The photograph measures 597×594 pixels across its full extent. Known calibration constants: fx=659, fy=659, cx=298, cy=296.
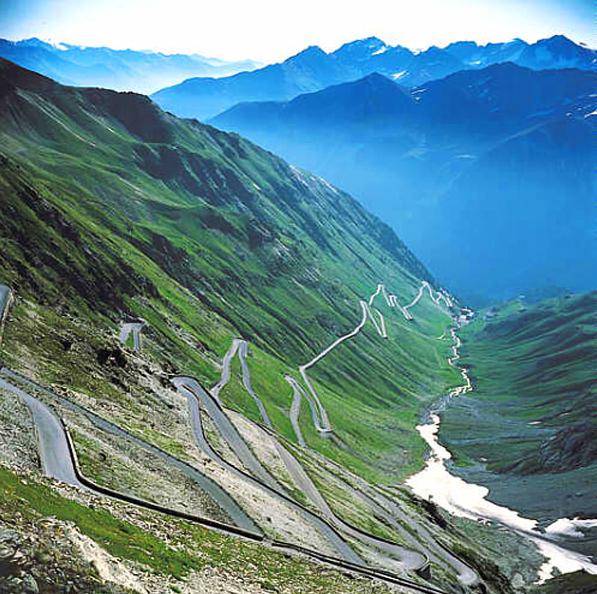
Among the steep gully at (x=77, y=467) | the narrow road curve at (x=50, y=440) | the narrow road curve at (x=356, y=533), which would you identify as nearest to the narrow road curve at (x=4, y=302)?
the steep gully at (x=77, y=467)

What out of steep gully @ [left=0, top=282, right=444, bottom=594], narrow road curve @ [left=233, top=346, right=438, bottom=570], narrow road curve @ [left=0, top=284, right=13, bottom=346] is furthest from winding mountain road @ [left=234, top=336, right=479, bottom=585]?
narrow road curve @ [left=0, top=284, right=13, bottom=346]

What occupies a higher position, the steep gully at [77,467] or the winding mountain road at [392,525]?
the winding mountain road at [392,525]

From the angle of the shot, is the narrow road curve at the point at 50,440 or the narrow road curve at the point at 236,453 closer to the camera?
the narrow road curve at the point at 50,440

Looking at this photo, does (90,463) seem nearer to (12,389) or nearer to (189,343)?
(12,389)

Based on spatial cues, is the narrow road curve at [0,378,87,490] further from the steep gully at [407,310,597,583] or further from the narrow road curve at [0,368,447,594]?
the steep gully at [407,310,597,583]

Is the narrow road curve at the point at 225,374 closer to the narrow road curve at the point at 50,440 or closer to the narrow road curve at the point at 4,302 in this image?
the narrow road curve at the point at 4,302

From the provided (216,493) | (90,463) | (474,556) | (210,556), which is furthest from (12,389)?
(474,556)

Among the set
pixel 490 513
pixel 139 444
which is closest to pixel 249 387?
pixel 490 513
